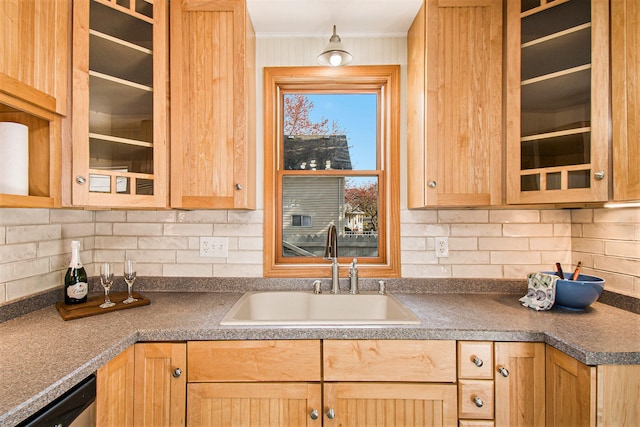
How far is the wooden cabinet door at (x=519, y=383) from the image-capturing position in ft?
4.19

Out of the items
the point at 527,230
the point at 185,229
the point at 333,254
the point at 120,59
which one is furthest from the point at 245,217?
the point at 527,230

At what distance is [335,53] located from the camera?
1.71m

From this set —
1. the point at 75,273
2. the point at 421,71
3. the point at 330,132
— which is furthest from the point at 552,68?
the point at 75,273

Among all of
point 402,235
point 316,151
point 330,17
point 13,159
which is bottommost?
point 402,235

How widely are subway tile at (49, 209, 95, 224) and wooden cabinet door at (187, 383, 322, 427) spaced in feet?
3.72

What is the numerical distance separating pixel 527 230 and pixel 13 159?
2468 mm

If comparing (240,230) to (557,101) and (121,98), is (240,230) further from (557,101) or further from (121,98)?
(557,101)

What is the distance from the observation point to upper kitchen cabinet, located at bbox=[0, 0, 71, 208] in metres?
1.12

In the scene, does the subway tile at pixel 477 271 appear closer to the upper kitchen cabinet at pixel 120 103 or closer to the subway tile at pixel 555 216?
the subway tile at pixel 555 216

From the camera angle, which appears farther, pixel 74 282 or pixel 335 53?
pixel 335 53

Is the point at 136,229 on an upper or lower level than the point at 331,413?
upper

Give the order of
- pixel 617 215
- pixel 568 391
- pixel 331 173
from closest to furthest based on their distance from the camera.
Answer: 1. pixel 568 391
2. pixel 617 215
3. pixel 331 173

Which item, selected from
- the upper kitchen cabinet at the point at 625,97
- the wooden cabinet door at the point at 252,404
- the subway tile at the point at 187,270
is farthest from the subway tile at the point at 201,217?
the upper kitchen cabinet at the point at 625,97

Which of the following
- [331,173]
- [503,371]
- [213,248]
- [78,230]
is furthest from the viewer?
[331,173]
